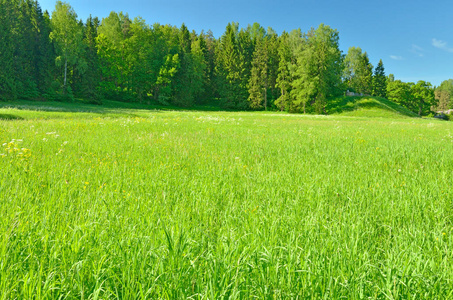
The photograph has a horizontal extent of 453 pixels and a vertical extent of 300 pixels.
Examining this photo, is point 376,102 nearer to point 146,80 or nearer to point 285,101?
point 285,101

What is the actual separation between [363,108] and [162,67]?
45.6 metres

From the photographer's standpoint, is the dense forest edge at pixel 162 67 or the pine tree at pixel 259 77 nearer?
the dense forest edge at pixel 162 67

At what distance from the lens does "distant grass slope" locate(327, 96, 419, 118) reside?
47856mm

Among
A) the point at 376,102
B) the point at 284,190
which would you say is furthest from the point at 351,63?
the point at 284,190

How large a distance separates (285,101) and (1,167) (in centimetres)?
5670

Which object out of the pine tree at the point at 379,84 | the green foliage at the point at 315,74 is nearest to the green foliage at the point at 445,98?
the pine tree at the point at 379,84

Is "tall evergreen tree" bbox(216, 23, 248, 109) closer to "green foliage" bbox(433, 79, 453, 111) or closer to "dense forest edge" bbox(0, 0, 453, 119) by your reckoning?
"dense forest edge" bbox(0, 0, 453, 119)

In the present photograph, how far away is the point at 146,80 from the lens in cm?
5612

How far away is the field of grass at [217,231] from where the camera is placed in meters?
1.47

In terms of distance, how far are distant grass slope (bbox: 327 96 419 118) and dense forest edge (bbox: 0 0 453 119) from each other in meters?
0.23

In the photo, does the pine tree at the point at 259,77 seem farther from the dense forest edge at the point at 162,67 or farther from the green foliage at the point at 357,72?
the green foliage at the point at 357,72

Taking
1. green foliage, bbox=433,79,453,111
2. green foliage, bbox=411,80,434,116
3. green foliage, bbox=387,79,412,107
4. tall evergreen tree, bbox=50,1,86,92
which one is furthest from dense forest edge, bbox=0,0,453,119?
green foliage, bbox=433,79,453,111

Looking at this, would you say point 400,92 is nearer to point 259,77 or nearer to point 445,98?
point 259,77

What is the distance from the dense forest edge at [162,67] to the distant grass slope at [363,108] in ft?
0.74
